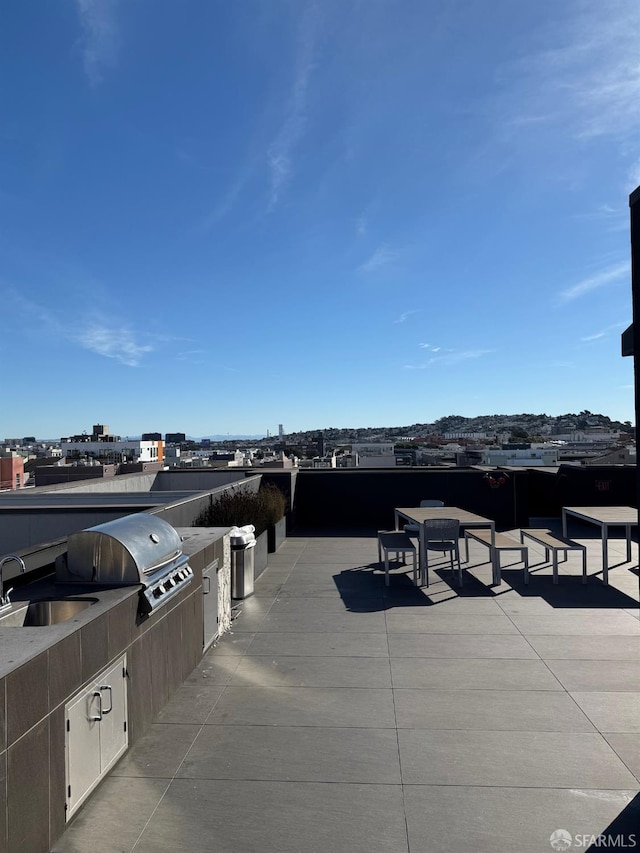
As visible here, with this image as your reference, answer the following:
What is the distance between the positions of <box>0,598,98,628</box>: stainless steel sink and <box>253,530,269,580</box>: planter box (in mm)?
4916

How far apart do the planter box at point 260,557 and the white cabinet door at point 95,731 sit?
4.99m

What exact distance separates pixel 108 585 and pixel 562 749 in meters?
3.07

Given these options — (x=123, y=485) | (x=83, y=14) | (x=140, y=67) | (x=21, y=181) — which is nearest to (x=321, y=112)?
(x=140, y=67)

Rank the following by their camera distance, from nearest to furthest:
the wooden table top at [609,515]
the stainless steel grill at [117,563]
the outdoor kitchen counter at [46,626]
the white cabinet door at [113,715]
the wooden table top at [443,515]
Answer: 1. the outdoor kitchen counter at [46,626]
2. the white cabinet door at [113,715]
3. the stainless steel grill at [117,563]
4. the wooden table top at [609,515]
5. the wooden table top at [443,515]

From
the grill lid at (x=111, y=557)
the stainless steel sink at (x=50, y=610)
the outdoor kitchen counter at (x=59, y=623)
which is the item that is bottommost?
the stainless steel sink at (x=50, y=610)

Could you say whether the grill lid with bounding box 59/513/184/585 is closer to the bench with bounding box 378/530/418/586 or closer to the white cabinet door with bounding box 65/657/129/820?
the white cabinet door with bounding box 65/657/129/820

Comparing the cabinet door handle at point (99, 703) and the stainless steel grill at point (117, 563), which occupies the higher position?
the stainless steel grill at point (117, 563)

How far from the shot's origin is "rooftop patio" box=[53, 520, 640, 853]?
266 cm

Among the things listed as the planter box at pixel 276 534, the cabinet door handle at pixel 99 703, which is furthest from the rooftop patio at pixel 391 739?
the planter box at pixel 276 534

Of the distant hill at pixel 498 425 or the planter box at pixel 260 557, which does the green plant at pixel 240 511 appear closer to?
the planter box at pixel 260 557

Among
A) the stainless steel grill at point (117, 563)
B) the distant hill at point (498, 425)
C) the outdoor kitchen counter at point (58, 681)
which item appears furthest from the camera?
the distant hill at point (498, 425)

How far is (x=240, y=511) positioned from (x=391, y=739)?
5325mm

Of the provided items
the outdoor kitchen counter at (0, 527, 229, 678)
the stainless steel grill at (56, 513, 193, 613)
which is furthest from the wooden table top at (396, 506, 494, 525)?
the stainless steel grill at (56, 513, 193, 613)

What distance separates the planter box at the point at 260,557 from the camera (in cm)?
827
